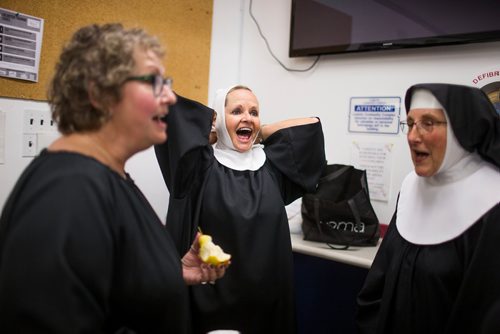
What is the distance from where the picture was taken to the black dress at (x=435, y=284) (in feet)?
3.93

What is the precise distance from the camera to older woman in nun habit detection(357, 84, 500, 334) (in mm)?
1210

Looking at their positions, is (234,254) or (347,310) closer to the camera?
(234,254)

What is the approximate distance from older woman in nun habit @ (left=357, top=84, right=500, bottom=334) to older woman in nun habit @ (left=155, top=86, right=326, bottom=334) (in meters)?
0.45

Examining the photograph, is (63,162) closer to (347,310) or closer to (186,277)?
(186,277)

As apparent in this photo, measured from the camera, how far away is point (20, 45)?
70.6 inches

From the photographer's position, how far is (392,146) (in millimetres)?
2295

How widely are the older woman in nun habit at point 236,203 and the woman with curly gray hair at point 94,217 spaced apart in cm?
59

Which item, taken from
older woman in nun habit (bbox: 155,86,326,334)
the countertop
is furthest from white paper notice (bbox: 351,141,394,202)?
older woman in nun habit (bbox: 155,86,326,334)

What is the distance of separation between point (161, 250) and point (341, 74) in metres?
1.85

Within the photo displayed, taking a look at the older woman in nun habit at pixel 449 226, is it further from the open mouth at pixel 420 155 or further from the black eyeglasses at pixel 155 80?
the black eyeglasses at pixel 155 80

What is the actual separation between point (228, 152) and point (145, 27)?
107 centimetres

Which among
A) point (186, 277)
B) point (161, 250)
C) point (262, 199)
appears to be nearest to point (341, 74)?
point (262, 199)

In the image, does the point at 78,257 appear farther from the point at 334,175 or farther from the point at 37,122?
the point at 334,175

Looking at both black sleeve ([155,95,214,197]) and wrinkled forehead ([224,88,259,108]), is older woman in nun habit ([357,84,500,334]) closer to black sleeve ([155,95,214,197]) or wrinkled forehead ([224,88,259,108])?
wrinkled forehead ([224,88,259,108])
